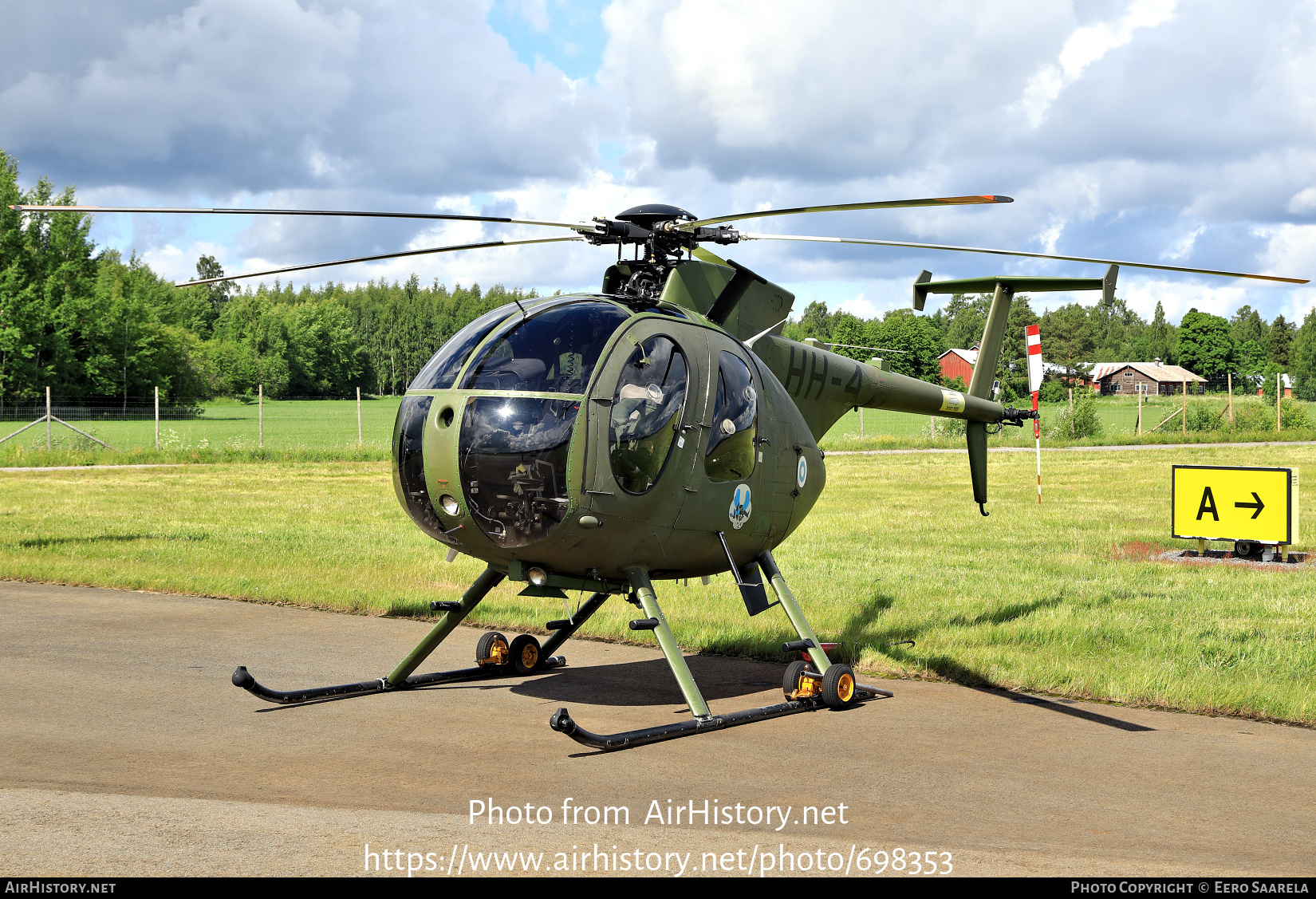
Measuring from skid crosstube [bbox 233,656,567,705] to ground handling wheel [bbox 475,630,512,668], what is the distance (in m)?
0.04

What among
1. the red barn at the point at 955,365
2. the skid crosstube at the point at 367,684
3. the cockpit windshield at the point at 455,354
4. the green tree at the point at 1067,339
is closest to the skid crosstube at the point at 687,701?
the skid crosstube at the point at 367,684

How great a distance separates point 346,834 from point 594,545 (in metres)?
2.57

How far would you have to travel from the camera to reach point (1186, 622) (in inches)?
418

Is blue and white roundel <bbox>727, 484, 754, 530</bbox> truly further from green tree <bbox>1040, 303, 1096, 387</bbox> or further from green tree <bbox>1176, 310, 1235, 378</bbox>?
green tree <bbox>1176, 310, 1235, 378</bbox>

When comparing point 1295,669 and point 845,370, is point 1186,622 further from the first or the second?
point 845,370

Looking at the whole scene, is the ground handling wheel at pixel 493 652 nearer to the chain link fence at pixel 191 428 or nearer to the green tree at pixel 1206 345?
the chain link fence at pixel 191 428

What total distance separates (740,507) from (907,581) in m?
6.17

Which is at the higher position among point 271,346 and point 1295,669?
point 271,346

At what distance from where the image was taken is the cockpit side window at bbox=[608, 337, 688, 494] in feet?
22.6

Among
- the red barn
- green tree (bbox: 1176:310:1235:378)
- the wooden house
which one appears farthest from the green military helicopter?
green tree (bbox: 1176:310:1235:378)

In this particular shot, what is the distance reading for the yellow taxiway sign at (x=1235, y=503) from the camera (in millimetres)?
14672

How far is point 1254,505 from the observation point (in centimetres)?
1501
